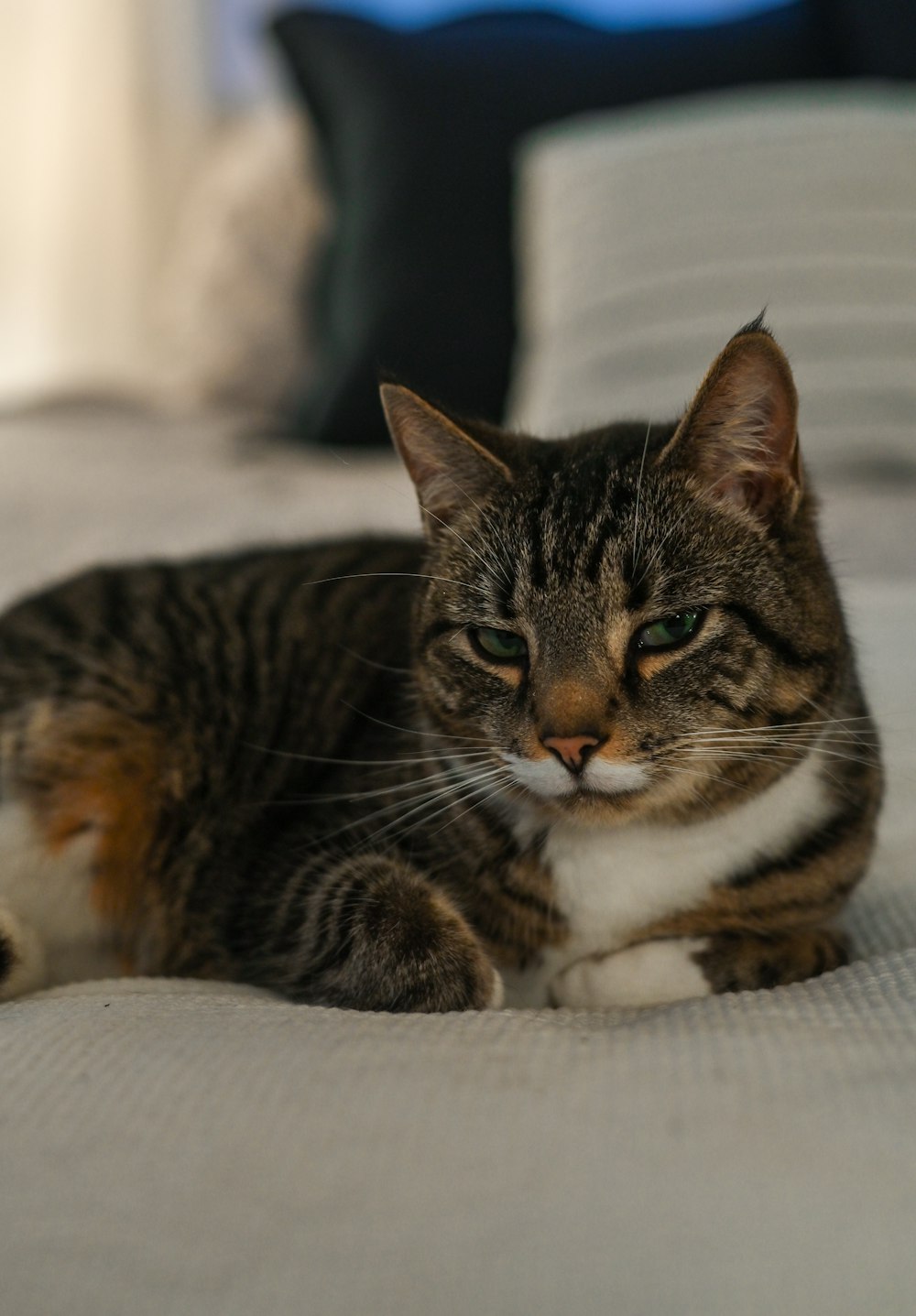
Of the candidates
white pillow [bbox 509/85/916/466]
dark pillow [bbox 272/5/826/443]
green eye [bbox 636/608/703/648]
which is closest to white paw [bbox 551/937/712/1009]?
green eye [bbox 636/608/703/648]

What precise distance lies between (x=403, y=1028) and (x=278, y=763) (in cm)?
50

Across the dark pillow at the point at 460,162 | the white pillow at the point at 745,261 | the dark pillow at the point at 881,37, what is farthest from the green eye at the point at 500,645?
the dark pillow at the point at 881,37

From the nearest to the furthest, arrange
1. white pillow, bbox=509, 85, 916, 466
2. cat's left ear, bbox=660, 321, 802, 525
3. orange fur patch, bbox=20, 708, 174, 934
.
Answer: cat's left ear, bbox=660, 321, 802, 525, orange fur patch, bbox=20, 708, 174, 934, white pillow, bbox=509, 85, 916, 466

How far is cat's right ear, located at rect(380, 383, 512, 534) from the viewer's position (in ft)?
3.25

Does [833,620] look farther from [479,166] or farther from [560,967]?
[479,166]

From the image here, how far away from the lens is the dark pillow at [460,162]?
7.56 feet

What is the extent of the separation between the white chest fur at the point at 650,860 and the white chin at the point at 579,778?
75mm

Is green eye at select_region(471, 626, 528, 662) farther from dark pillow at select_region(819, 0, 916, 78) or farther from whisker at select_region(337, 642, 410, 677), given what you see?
dark pillow at select_region(819, 0, 916, 78)

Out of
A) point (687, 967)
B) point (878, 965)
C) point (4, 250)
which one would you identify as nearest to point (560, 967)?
point (687, 967)

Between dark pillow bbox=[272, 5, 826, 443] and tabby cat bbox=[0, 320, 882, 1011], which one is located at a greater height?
dark pillow bbox=[272, 5, 826, 443]

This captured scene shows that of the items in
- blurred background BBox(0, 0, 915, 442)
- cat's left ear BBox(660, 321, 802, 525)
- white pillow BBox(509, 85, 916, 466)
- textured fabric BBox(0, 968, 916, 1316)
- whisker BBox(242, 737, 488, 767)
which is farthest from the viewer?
blurred background BBox(0, 0, 915, 442)

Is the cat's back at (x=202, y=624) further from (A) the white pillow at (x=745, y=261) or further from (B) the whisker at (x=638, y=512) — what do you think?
(A) the white pillow at (x=745, y=261)

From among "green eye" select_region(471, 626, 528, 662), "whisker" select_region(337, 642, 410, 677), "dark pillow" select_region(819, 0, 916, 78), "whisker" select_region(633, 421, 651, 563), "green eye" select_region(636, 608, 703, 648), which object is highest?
"dark pillow" select_region(819, 0, 916, 78)

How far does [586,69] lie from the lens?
2326 millimetres
